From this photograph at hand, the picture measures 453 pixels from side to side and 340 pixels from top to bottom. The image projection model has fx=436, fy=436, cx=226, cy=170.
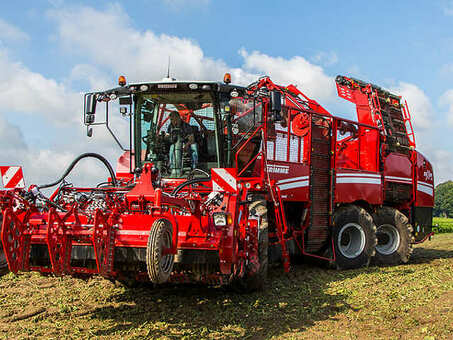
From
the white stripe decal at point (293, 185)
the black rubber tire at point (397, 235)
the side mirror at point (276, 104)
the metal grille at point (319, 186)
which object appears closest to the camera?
the side mirror at point (276, 104)

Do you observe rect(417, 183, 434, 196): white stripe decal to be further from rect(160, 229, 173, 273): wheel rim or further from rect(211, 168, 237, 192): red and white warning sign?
rect(160, 229, 173, 273): wheel rim

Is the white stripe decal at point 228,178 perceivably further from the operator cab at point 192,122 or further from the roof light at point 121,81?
the roof light at point 121,81

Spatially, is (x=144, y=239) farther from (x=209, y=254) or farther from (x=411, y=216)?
(x=411, y=216)

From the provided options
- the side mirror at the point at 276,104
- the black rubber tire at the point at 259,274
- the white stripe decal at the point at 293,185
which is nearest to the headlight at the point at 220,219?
the black rubber tire at the point at 259,274

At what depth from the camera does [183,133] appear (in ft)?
18.9

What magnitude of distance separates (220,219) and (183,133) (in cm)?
205

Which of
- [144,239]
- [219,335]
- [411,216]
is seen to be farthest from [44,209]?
[411,216]

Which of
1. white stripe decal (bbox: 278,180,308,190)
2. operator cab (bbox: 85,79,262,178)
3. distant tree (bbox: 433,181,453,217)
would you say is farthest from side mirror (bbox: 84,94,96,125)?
distant tree (bbox: 433,181,453,217)

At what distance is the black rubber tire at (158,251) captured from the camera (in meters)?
3.34

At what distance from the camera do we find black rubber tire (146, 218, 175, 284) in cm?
334

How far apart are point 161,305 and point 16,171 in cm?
197

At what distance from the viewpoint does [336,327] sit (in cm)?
387

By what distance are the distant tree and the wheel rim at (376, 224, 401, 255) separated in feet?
255

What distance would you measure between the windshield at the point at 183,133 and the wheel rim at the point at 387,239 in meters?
4.27
